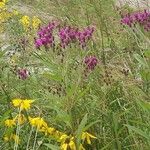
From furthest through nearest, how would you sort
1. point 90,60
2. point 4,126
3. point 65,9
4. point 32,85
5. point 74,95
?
point 65,9 < point 32,85 < point 90,60 < point 4,126 < point 74,95

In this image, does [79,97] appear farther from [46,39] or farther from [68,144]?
[46,39]

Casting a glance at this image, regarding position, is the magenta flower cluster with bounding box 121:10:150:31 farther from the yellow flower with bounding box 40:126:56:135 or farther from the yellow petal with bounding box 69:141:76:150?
the yellow petal with bounding box 69:141:76:150

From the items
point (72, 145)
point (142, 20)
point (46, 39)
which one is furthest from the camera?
point (142, 20)

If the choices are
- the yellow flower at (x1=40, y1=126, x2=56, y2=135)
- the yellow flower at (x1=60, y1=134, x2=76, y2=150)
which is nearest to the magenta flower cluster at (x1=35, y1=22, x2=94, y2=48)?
the yellow flower at (x1=40, y1=126, x2=56, y2=135)

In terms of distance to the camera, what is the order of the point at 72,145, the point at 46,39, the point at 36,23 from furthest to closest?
the point at 36,23
the point at 46,39
the point at 72,145

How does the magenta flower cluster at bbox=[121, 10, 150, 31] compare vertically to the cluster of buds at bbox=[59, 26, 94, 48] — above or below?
above

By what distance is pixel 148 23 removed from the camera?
3516 millimetres

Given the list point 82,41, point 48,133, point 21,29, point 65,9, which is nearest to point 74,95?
point 48,133

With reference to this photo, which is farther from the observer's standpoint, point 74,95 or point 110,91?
point 110,91

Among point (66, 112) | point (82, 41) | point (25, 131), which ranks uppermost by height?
point (82, 41)

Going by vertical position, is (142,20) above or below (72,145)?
above

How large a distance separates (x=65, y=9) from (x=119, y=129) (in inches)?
70.9

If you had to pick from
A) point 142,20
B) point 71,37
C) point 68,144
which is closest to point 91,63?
point 71,37

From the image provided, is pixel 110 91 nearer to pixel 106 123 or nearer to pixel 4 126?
→ pixel 106 123
